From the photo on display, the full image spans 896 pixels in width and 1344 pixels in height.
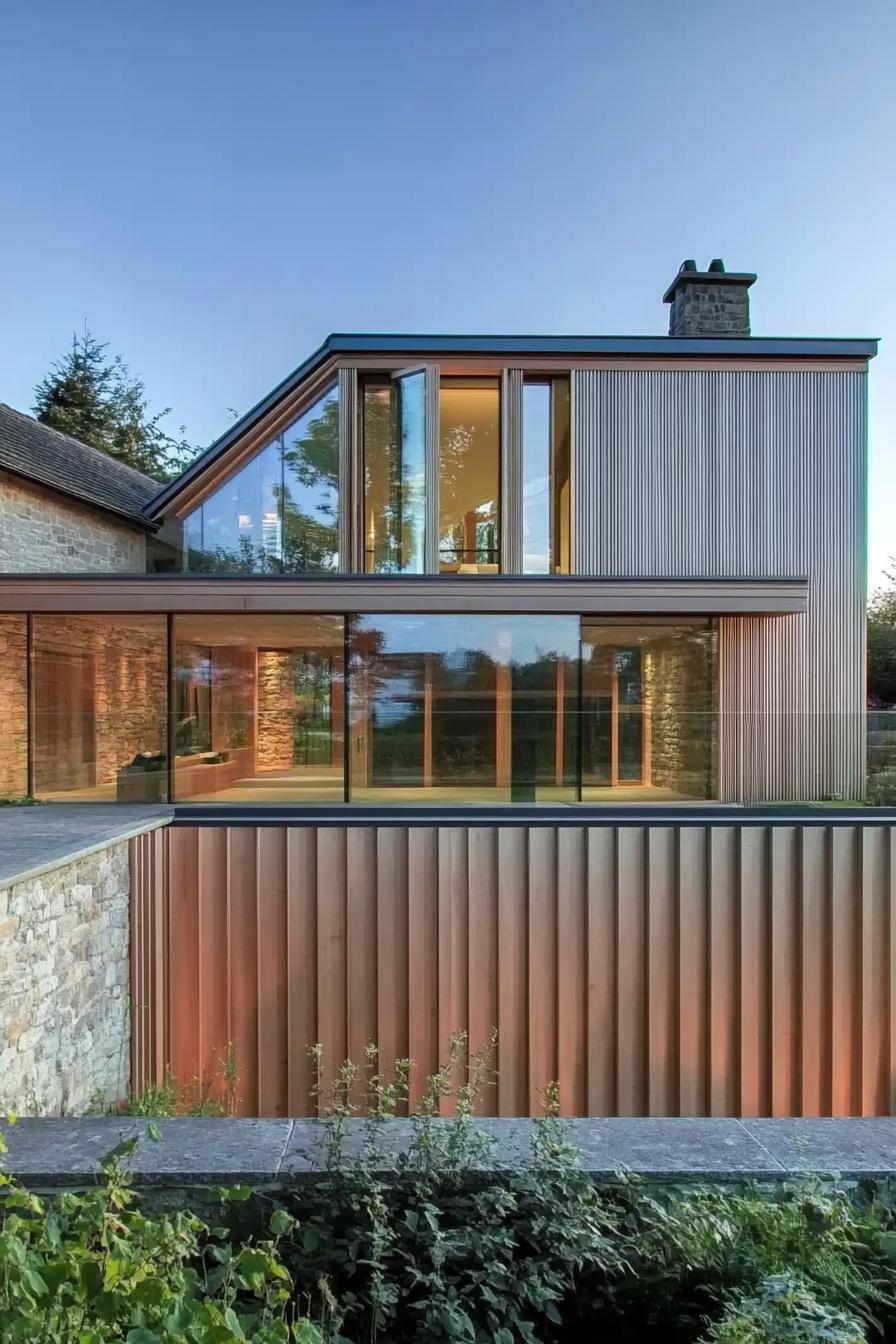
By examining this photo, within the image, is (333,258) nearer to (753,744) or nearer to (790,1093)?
(753,744)

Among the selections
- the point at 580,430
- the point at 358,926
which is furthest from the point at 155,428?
the point at 358,926

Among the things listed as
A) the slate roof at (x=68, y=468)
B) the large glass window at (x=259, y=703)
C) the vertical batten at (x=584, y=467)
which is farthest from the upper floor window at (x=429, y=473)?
the slate roof at (x=68, y=468)

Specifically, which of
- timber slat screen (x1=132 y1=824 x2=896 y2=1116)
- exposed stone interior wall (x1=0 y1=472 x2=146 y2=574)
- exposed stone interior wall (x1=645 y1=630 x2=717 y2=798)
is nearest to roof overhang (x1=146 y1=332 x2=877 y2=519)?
exposed stone interior wall (x1=0 y1=472 x2=146 y2=574)

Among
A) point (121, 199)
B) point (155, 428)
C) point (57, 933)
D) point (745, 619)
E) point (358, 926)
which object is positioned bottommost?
point (358, 926)

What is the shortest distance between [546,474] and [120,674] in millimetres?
6525

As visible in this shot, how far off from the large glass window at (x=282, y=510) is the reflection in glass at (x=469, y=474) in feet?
5.19

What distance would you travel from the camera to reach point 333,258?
1022 inches

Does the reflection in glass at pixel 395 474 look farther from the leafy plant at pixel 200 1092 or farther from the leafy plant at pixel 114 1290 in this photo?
the leafy plant at pixel 114 1290

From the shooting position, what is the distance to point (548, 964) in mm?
5219

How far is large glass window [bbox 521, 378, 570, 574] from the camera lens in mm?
11352

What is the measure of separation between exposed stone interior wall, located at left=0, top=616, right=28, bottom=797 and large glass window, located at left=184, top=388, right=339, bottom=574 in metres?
2.65

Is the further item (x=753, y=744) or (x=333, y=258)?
(x=333, y=258)

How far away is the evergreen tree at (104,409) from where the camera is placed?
3550 centimetres

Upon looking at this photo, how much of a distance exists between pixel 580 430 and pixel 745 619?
12.0 feet
